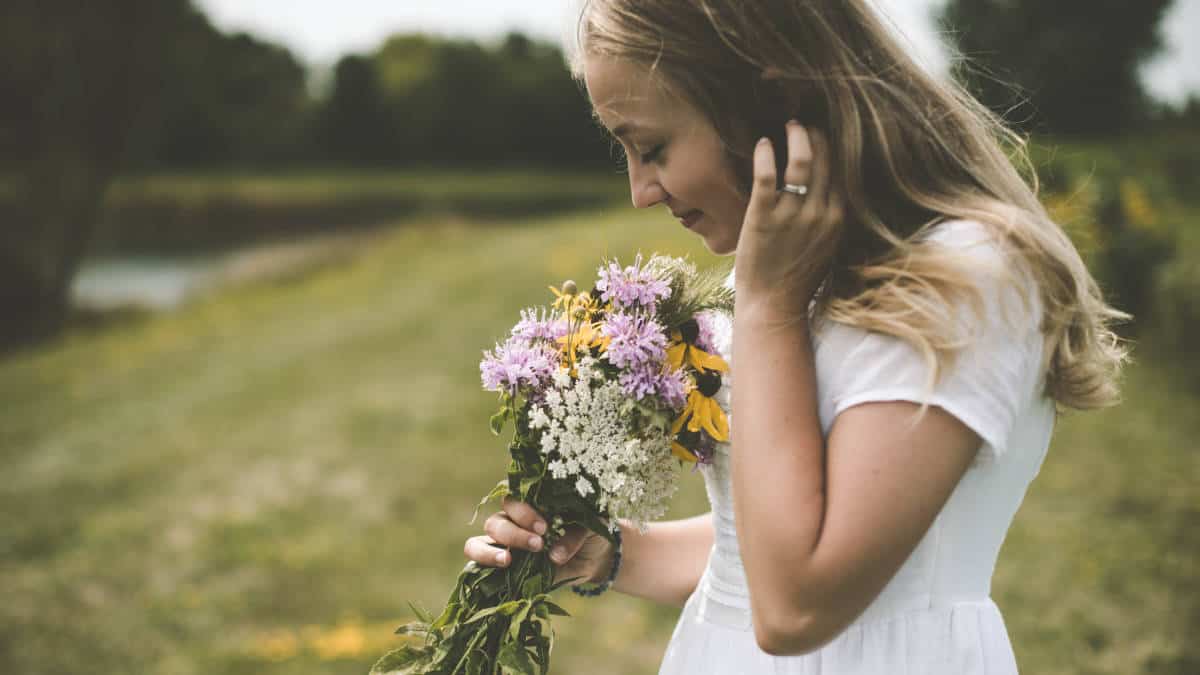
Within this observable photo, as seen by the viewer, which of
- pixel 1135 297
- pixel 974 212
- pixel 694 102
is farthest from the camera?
pixel 1135 297

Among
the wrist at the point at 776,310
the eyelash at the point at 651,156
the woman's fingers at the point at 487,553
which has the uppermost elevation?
the eyelash at the point at 651,156

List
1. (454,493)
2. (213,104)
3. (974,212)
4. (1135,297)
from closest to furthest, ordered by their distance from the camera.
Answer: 1. (974,212)
2. (454,493)
3. (1135,297)
4. (213,104)

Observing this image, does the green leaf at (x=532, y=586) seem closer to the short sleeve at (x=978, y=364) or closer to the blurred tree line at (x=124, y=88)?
the short sleeve at (x=978, y=364)

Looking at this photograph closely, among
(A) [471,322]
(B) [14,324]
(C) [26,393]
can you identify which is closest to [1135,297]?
(A) [471,322]

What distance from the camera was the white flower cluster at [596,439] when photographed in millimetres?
1494

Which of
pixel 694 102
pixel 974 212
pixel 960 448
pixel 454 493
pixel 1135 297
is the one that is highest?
pixel 694 102

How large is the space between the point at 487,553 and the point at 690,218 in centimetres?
68

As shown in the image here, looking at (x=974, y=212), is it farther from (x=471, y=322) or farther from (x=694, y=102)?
(x=471, y=322)

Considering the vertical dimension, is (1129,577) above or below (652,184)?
below

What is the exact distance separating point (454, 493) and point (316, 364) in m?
5.03

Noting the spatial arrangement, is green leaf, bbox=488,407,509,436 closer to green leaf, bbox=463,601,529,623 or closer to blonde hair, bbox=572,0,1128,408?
green leaf, bbox=463,601,529,623

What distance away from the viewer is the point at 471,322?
12.2m

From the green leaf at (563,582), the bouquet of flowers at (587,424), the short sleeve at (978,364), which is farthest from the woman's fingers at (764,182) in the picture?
the green leaf at (563,582)

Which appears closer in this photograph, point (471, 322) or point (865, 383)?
point (865, 383)
